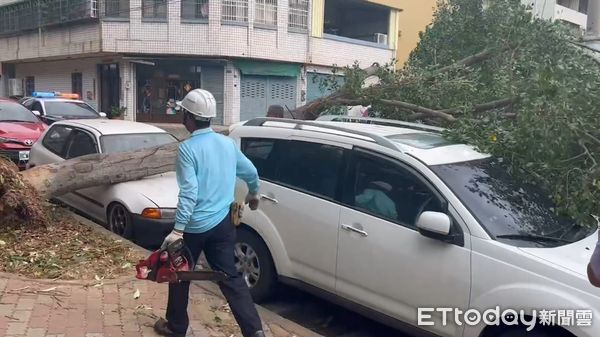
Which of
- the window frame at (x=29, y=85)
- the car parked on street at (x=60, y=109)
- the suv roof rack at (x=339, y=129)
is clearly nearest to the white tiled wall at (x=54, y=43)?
the window frame at (x=29, y=85)

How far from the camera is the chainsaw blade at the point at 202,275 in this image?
3.79m

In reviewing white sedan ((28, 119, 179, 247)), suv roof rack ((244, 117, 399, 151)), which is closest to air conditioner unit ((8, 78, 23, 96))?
white sedan ((28, 119, 179, 247))

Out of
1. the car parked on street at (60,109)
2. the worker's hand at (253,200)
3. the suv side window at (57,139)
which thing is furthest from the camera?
the car parked on street at (60,109)

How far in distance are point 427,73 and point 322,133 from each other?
2996mm

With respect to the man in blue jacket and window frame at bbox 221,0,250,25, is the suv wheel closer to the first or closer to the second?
the man in blue jacket

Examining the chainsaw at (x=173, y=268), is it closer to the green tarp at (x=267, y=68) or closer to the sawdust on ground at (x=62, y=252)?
the sawdust on ground at (x=62, y=252)

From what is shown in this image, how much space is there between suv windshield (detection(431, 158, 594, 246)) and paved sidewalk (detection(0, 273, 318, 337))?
1588 mm

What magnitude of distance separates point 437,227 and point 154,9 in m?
23.9

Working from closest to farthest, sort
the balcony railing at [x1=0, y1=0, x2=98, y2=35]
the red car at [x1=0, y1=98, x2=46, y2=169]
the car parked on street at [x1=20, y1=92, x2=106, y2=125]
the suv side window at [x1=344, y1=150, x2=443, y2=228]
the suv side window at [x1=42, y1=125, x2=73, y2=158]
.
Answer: the suv side window at [x1=344, y1=150, x2=443, y2=228]
the suv side window at [x1=42, y1=125, x2=73, y2=158]
the red car at [x1=0, y1=98, x2=46, y2=169]
the car parked on street at [x1=20, y1=92, x2=106, y2=125]
the balcony railing at [x1=0, y1=0, x2=98, y2=35]

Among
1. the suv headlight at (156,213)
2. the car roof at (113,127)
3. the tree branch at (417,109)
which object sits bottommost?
the suv headlight at (156,213)

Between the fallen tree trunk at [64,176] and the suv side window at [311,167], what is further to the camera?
the fallen tree trunk at [64,176]

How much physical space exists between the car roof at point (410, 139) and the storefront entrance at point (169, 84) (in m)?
21.3

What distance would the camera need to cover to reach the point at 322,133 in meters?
5.05

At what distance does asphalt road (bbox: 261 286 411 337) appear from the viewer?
501 centimetres
